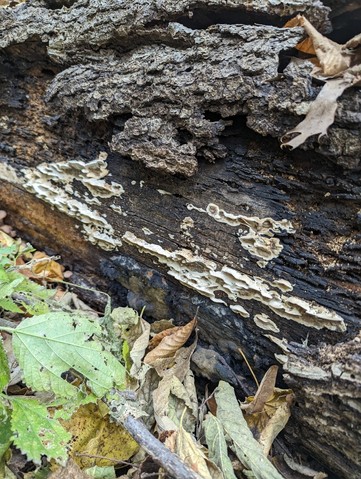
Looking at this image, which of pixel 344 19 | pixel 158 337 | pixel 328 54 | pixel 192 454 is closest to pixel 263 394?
pixel 192 454

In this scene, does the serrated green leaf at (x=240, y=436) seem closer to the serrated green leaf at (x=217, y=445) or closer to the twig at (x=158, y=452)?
the serrated green leaf at (x=217, y=445)

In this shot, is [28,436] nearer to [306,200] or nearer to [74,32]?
[306,200]

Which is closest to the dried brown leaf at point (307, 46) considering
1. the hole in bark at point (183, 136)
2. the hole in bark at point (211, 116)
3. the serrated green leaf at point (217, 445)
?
the hole in bark at point (211, 116)

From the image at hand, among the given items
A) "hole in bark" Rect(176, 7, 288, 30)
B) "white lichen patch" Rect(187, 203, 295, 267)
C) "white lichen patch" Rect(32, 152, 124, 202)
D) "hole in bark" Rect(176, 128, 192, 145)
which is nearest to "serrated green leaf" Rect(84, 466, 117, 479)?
"white lichen patch" Rect(187, 203, 295, 267)

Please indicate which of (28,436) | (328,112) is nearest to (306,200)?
(328,112)

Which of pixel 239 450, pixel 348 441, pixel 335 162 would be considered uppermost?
pixel 335 162

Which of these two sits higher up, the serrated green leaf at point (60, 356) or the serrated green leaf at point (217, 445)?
the serrated green leaf at point (60, 356)
